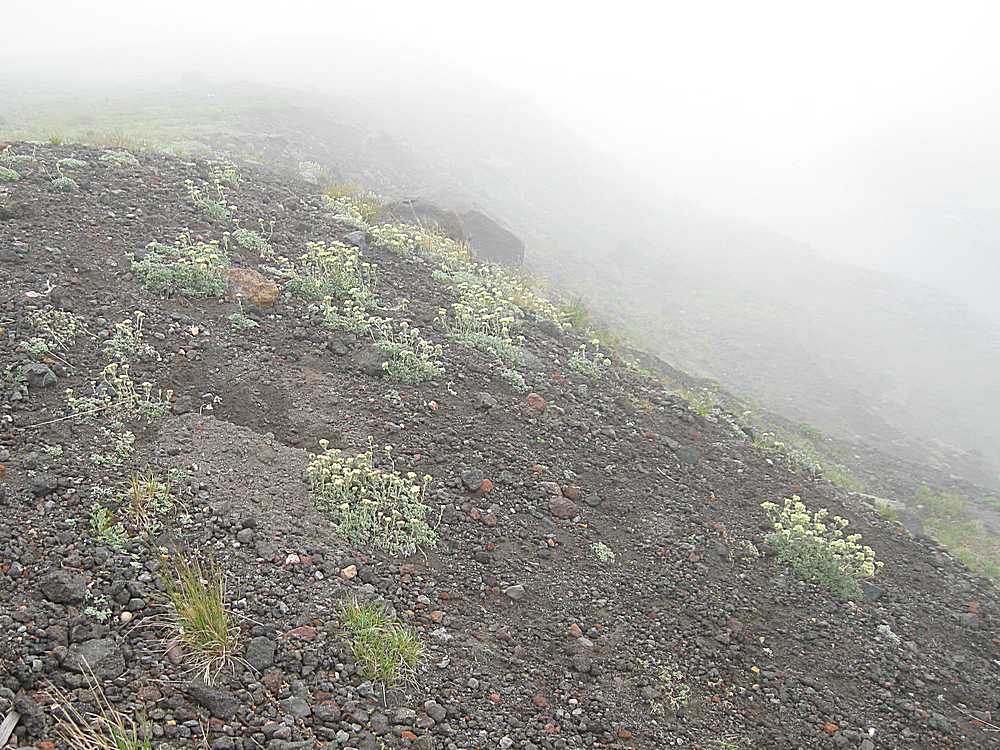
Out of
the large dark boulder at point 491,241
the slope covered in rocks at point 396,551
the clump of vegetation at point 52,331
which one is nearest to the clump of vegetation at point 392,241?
the slope covered in rocks at point 396,551

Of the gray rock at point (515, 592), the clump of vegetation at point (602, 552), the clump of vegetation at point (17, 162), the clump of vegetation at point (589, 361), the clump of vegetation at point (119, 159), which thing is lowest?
the gray rock at point (515, 592)

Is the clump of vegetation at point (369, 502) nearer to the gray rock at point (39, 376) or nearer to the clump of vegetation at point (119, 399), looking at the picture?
the clump of vegetation at point (119, 399)

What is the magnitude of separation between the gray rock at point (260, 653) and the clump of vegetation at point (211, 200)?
5596 mm

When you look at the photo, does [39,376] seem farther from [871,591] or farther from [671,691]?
[871,591]

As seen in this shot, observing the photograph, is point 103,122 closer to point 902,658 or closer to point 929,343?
point 902,658

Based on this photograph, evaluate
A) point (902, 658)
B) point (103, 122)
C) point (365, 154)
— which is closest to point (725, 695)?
point (902, 658)

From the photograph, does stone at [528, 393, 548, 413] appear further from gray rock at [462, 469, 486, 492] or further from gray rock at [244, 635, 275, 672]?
gray rock at [244, 635, 275, 672]

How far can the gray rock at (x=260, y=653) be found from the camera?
329 cm

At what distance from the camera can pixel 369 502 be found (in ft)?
14.7

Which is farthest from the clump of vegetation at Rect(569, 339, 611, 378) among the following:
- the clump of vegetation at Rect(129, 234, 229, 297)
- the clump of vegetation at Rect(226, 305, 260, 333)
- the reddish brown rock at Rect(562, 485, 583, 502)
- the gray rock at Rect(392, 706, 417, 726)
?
the gray rock at Rect(392, 706, 417, 726)

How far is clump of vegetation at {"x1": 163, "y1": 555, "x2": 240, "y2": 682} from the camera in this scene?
321cm

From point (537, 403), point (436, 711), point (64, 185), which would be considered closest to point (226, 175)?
point (64, 185)

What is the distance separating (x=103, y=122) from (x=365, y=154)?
8.12m

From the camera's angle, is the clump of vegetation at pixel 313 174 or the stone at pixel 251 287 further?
the clump of vegetation at pixel 313 174
